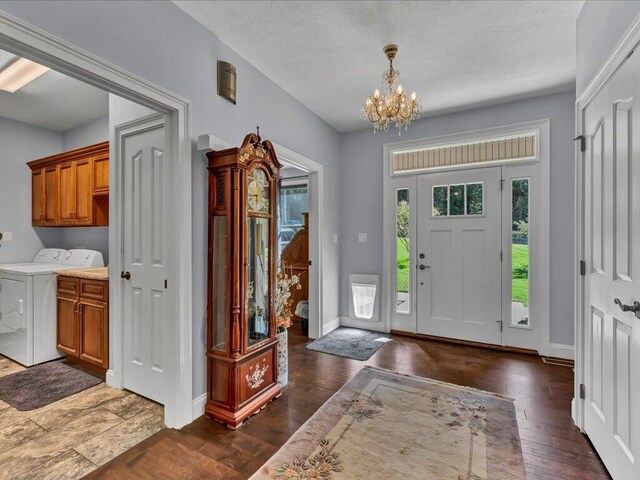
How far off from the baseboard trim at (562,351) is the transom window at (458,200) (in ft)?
5.26

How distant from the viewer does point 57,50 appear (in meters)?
1.47

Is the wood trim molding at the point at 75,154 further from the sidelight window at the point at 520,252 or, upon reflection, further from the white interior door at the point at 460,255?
the sidelight window at the point at 520,252

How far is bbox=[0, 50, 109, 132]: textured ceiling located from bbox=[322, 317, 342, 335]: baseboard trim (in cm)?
355

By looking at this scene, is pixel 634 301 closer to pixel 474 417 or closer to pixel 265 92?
pixel 474 417

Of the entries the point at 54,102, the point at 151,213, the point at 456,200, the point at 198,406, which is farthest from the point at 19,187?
the point at 456,200

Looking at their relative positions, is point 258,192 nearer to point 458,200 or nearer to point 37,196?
point 458,200

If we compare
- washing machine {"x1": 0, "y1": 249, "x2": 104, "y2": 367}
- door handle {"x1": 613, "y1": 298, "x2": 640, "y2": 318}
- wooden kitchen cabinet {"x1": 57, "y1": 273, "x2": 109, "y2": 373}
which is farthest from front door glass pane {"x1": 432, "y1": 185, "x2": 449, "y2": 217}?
washing machine {"x1": 0, "y1": 249, "x2": 104, "y2": 367}

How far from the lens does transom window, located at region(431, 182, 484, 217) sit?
12.2ft

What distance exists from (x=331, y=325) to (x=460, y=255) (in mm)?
1870

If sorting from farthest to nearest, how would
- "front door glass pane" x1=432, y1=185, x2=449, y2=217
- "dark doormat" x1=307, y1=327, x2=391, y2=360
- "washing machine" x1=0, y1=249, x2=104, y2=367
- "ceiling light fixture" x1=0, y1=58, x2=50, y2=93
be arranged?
"front door glass pane" x1=432, y1=185, x2=449, y2=217 < "dark doormat" x1=307, y1=327, x2=391, y2=360 < "washing machine" x1=0, y1=249, x2=104, y2=367 < "ceiling light fixture" x1=0, y1=58, x2=50, y2=93

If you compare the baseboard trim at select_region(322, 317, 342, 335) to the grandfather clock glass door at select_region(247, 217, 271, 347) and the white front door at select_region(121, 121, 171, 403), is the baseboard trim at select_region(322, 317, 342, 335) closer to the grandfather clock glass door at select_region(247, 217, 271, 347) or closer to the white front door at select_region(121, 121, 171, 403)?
the grandfather clock glass door at select_region(247, 217, 271, 347)

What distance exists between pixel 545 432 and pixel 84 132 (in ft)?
18.1

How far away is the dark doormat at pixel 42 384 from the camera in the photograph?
2.47 meters

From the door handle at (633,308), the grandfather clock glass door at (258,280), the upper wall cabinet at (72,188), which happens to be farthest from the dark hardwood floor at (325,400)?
the upper wall cabinet at (72,188)
